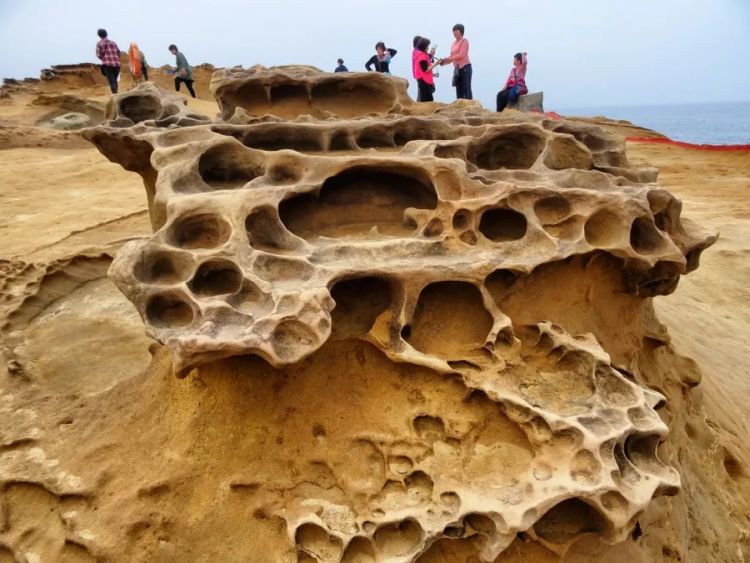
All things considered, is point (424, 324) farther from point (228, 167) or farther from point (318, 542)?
point (228, 167)

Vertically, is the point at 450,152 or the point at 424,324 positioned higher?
the point at 450,152

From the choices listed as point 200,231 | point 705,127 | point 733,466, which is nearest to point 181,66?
point 200,231

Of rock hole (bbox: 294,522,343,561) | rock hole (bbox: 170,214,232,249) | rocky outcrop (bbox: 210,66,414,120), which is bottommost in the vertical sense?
rock hole (bbox: 294,522,343,561)

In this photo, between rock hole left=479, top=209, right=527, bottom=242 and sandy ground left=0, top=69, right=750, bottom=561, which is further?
sandy ground left=0, top=69, right=750, bottom=561

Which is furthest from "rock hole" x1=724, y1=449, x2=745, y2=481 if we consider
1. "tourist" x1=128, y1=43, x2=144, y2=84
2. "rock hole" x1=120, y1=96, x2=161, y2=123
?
"tourist" x1=128, y1=43, x2=144, y2=84

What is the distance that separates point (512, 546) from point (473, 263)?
95 cm

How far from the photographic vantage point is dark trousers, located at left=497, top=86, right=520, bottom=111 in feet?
25.8

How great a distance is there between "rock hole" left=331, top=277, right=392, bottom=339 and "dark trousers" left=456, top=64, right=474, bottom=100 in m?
5.71

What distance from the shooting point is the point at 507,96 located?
793cm

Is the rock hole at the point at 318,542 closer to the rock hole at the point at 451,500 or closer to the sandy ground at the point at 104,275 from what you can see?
the rock hole at the point at 451,500

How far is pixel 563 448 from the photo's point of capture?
1.75 m

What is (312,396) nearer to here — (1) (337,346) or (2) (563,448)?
(1) (337,346)

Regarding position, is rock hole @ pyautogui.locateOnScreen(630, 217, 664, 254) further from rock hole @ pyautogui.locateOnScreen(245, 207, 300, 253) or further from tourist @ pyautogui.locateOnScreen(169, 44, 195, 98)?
tourist @ pyautogui.locateOnScreen(169, 44, 195, 98)

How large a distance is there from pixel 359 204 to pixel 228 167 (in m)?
0.65
